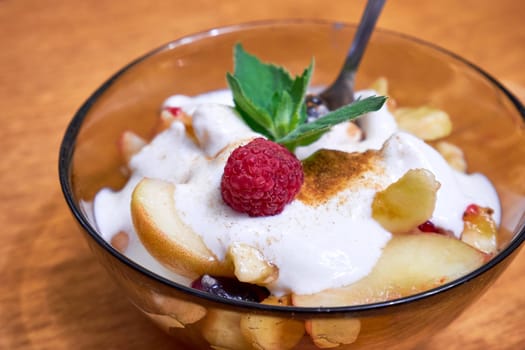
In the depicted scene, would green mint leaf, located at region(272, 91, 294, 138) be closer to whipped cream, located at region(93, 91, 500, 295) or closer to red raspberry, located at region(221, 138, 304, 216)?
whipped cream, located at region(93, 91, 500, 295)

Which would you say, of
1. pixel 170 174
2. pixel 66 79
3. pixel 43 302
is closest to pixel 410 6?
pixel 66 79

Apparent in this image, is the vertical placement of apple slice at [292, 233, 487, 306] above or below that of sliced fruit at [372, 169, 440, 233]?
below

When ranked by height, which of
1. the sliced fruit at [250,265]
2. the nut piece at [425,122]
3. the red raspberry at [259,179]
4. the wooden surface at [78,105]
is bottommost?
the wooden surface at [78,105]

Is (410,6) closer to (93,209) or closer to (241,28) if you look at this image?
(241,28)

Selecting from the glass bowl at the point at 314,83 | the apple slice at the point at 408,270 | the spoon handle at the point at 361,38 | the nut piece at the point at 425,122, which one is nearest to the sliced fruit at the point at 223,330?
the glass bowl at the point at 314,83

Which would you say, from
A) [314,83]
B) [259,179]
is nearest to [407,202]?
[259,179]

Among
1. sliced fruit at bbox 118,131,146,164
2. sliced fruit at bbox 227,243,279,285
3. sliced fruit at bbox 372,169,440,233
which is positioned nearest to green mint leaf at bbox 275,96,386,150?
sliced fruit at bbox 372,169,440,233

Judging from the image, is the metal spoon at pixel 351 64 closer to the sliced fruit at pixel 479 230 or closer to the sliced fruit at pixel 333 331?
the sliced fruit at pixel 479 230

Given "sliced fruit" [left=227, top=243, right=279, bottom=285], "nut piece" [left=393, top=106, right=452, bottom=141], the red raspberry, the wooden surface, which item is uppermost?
the red raspberry
